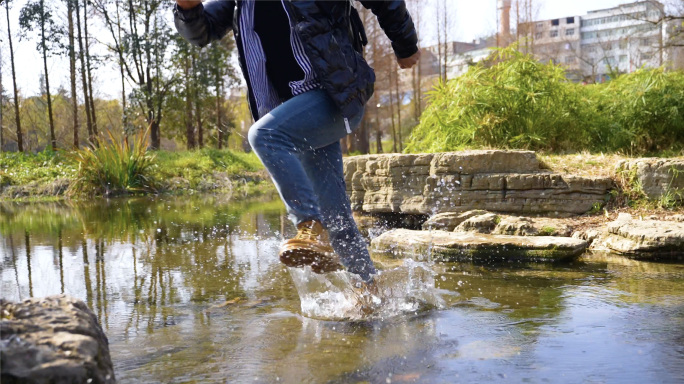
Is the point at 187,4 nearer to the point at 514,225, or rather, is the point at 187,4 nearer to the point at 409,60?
the point at 409,60

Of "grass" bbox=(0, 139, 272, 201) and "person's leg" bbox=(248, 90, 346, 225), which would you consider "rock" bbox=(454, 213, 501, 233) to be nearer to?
"person's leg" bbox=(248, 90, 346, 225)

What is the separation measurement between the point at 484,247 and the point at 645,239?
100cm

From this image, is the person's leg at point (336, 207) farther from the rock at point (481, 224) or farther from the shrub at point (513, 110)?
the shrub at point (513, 110)

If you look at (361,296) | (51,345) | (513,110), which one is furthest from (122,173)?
(51,345)

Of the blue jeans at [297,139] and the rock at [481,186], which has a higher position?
the blue jeans at [297,139]

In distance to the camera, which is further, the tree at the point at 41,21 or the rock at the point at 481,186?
the tree at the point at 41,21

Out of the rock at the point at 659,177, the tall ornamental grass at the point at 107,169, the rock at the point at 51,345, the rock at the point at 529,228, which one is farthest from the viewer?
the tall ornamental grass at the point at 107,169

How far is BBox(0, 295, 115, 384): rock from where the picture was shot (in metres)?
1.41

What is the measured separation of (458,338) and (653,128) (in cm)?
536

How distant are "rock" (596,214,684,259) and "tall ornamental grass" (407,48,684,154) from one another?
7.03 ft

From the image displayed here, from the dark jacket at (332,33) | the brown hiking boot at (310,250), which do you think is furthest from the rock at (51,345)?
the dark jacket at (332,33)

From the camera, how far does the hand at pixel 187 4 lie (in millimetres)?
2350

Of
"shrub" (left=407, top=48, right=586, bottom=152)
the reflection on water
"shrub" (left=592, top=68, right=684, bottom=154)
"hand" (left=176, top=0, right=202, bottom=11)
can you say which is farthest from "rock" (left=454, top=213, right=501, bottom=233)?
"hand" (left=176, top=0, right=202, bottom=11)

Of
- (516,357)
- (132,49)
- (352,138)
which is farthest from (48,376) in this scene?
(352,138)
